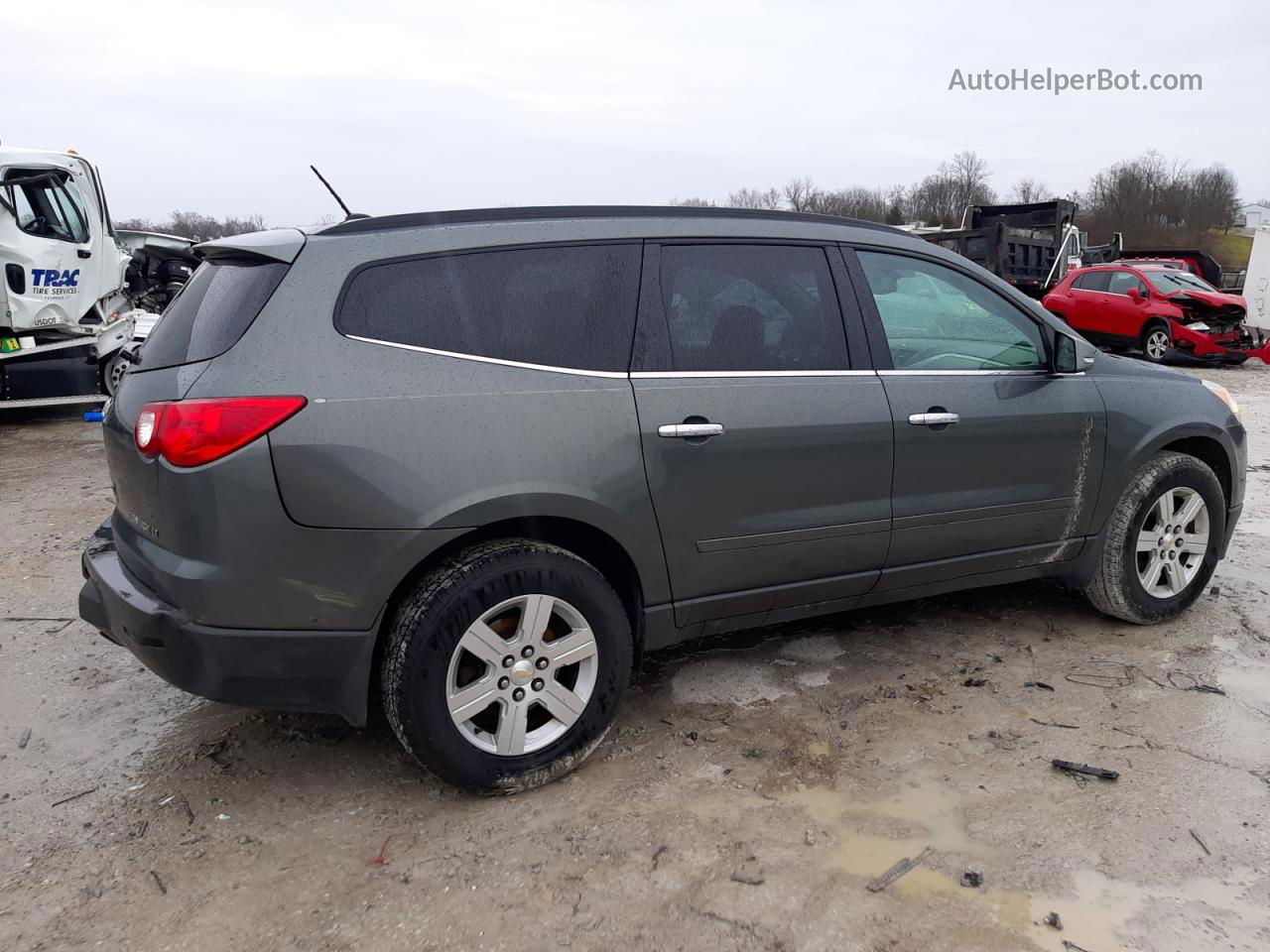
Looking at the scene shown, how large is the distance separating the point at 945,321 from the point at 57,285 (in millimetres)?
9981

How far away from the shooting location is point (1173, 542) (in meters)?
4.36

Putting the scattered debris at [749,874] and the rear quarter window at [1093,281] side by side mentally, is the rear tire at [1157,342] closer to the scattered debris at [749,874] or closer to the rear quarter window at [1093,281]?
the rear quarter window at [1093,281]

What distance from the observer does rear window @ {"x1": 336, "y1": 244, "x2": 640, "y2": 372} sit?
284cm

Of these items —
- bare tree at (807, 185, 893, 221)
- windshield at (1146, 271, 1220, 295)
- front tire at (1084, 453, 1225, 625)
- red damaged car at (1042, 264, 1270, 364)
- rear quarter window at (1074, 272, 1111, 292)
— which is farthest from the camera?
bare tree at (807, 185, 893, 221)

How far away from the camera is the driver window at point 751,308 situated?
3.24 m

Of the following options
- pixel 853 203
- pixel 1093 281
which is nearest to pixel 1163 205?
pixel 853 203

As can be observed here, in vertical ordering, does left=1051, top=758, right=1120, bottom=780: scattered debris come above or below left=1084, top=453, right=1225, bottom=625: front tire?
below

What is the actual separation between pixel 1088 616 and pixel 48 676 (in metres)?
4.51

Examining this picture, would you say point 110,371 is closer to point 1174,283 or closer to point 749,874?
point 749,874

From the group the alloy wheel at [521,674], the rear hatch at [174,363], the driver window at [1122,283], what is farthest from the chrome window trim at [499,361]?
the driver window at [1122,283]

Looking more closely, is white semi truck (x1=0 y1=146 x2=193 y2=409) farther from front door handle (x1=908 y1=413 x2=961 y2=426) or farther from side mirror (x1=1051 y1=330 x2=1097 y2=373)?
side mirror (x1=1051 y1=330 x2=1097 y2=373)

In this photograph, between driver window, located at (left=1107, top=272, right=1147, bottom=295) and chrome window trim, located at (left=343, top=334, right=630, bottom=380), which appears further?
driver window, located at (left=1107, top=272, right=1147, bottom=295)

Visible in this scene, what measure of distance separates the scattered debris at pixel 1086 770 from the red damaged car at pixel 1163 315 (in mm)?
14882

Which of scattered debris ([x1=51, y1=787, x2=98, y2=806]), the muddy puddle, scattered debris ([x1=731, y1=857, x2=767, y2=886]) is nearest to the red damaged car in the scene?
the muddy puddle
